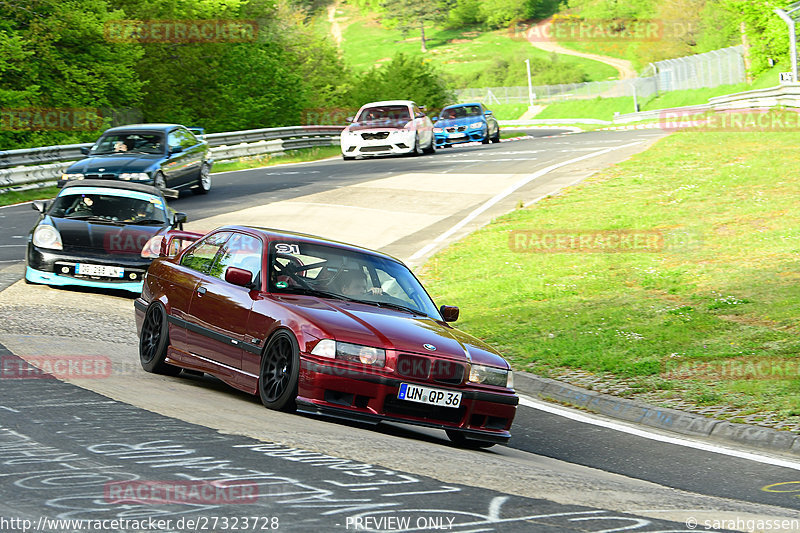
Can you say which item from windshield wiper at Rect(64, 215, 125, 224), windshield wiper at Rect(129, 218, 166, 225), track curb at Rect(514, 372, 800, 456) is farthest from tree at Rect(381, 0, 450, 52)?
track curb at Rect(514, 372, 800, 456)

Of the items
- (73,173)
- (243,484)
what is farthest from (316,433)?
(73,173)

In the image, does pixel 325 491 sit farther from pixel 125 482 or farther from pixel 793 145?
pixel 793 145

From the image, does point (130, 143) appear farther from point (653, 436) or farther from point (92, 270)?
point (653, 436)

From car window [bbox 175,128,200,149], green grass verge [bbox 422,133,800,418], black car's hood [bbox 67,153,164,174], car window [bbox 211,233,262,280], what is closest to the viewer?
car window [bbox 211,233,262,280]

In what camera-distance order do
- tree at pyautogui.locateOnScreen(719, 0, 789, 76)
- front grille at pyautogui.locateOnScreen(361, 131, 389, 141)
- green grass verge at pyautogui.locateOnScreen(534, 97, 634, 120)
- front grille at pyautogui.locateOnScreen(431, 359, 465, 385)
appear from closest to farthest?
front grille at pyautogui.locateOnScreen(431, 359, 465, 385), front grille at pyautogui.locateOnScreen(361, 131, 389, 141), tree at pyautogui.locateOnScreen(719, 0, 789, 76), green grass verge at pyautogui.locateOnScreen(534, 97, 634, 120)

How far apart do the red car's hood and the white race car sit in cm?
2533

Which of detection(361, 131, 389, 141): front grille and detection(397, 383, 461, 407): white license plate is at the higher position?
detection(361, 131, 389, 141): front grille

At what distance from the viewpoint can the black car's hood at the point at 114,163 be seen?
20.9m

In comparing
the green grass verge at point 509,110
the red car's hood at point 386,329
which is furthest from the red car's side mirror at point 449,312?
the green grass verge at point 509,110

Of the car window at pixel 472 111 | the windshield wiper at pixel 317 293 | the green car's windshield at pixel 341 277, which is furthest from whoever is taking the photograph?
the car window at pixel 472 111

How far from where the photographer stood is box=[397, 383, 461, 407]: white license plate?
752cm

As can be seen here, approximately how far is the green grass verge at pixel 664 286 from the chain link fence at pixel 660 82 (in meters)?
50.7

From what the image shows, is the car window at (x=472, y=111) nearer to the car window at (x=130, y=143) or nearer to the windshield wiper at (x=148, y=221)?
the car window at (x=130, y=143)

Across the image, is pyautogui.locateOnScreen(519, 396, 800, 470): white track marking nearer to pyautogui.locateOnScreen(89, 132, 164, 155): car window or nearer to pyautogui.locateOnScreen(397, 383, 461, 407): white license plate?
pyautogui.locateOnScreen(397, 383, 461, 407): white license plate
